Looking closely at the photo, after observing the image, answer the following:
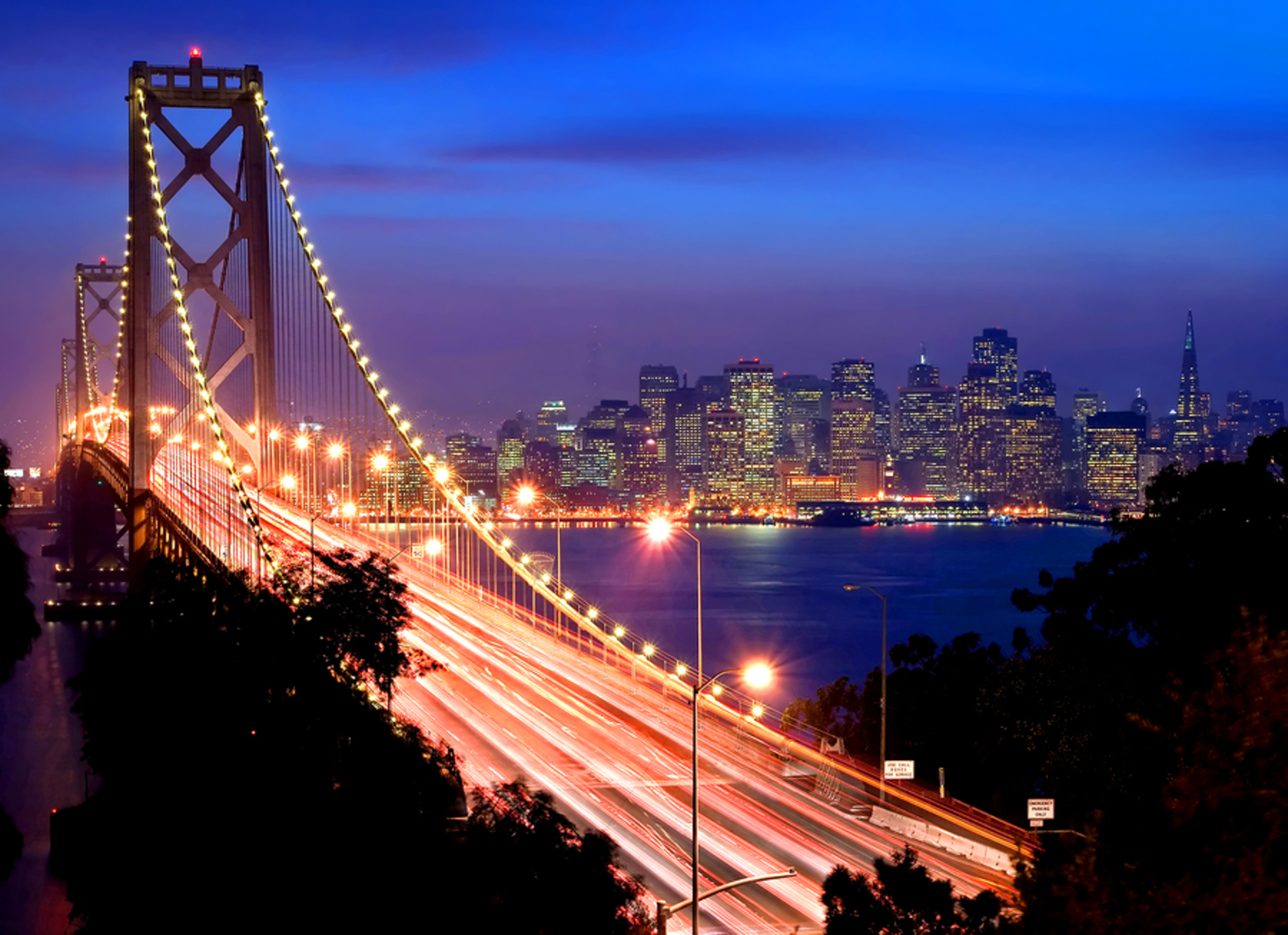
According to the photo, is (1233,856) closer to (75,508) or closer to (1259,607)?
(1259,607)

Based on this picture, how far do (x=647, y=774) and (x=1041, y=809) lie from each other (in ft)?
20.6

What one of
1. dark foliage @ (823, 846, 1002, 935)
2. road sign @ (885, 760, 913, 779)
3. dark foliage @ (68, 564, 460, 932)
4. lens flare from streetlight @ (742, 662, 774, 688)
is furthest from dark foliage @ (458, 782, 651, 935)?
road sign @ (885, 760, 913, 779)

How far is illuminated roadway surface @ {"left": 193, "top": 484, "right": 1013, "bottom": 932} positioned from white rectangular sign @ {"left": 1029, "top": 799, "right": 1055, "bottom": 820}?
95 centimetres

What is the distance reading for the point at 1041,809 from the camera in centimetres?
1948

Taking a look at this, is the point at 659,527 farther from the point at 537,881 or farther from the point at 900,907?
the point at 537,881

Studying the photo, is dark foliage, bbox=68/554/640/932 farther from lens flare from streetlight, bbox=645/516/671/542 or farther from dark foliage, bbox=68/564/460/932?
lens flare from streetlight, bbox=645/516/671/542

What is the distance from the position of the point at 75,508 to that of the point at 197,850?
51.8 m

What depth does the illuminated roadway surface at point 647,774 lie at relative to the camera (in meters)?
17.8

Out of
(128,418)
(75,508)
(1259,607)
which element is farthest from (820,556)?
(1259,607)

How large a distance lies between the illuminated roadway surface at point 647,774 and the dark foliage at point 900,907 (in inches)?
193

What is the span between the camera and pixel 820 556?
122 meters

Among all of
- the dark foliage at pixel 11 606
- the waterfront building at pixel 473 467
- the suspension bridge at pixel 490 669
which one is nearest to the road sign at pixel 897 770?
the suspension bridge at pixel 490 669

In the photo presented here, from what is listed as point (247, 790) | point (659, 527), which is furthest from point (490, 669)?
point (247, 790)

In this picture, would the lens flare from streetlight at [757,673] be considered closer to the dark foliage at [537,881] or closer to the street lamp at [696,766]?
the street lamp at [696,766]
